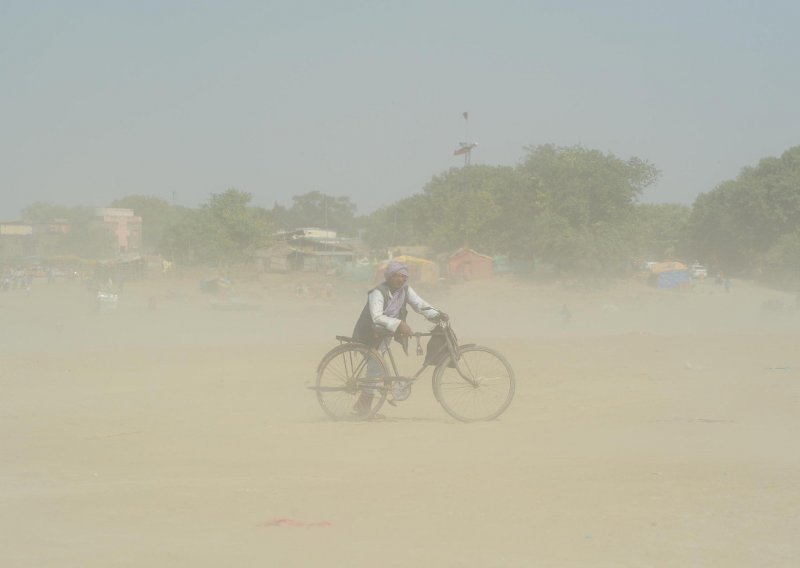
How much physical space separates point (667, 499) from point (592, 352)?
1256 centimetres

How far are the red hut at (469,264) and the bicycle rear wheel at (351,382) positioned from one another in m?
41.8

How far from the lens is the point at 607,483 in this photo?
5.91 metres

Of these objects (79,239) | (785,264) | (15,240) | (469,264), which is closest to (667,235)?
(785,264)

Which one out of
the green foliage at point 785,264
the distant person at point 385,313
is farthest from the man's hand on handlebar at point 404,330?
the green foliage at point 785,264

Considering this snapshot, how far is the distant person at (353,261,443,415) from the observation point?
8.75 meters

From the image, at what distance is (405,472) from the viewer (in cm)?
635

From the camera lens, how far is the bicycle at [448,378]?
8805mm

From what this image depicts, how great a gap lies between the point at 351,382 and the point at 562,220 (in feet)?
146

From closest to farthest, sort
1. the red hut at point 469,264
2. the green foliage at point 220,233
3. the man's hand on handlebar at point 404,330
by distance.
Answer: the man's hand on handlebar at point 404,330 → the red hut at point 469,264 → the green foliage at point 220,233

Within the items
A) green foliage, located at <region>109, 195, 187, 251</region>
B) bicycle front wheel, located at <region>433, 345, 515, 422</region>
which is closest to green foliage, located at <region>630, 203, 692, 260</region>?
green foliage, located at <region>109, 195, 187, 251</region>

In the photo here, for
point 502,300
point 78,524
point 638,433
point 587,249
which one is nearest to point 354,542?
point 78,524

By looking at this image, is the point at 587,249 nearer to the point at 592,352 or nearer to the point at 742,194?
the point at 742,194

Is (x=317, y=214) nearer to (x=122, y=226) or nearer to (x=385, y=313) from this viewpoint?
(x=122, y=226)

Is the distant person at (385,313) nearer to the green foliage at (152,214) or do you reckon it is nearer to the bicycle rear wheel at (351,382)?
the bicycle rear wheel at (351,382)
